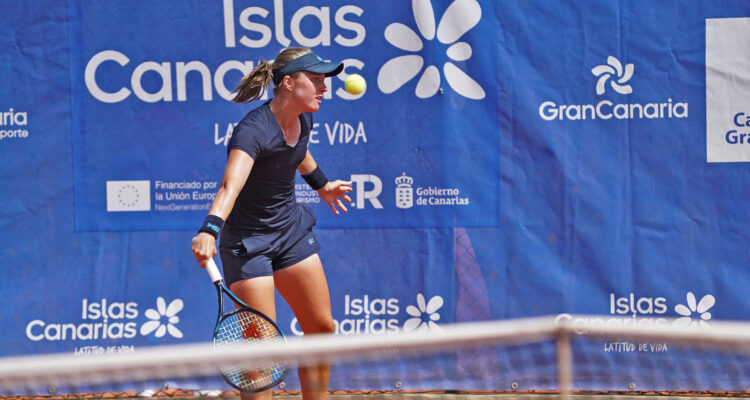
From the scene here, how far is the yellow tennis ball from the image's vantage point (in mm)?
4371

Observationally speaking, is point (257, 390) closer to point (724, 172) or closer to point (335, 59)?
point (335, 59)

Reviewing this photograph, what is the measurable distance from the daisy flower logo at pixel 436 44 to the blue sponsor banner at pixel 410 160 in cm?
1

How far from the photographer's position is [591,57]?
4648 mm

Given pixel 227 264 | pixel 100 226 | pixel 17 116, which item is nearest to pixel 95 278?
pixel 100 226

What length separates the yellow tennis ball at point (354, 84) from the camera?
437 cm

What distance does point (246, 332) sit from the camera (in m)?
3.57

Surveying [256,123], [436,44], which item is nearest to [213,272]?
[256,123]

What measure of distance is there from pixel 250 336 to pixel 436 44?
190 centimetres

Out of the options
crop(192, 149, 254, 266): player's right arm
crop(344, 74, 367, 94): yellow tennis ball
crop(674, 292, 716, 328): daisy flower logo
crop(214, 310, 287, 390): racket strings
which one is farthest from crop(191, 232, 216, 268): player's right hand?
crop(674, 292, 716, 328): daisy flower logo

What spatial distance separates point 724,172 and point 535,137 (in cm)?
96

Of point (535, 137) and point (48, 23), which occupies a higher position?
point (48, 23)

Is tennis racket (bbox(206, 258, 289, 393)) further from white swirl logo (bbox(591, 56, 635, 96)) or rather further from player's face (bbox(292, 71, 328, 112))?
white swirl logo (bbox(591, 56, 635, 96))

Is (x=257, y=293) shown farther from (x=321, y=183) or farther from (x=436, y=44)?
(x=436, y=44)

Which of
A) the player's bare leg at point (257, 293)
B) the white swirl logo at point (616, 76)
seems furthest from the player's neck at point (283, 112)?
the white swirl logo at point (616, 76)
